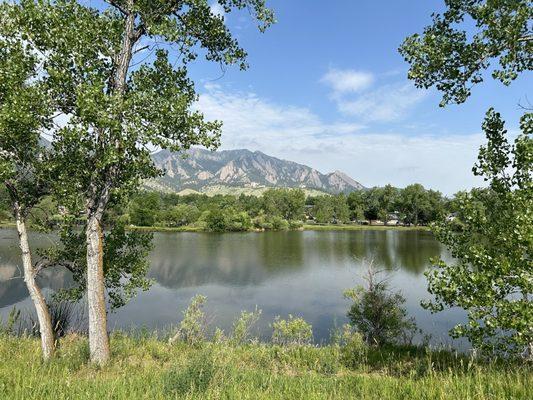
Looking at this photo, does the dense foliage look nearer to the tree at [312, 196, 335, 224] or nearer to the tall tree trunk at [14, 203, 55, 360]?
the tree at [312, 196, 335, 224]

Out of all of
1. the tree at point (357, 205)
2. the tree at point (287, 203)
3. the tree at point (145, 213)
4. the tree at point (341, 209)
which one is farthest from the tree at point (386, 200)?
the tree at point (145, 213)

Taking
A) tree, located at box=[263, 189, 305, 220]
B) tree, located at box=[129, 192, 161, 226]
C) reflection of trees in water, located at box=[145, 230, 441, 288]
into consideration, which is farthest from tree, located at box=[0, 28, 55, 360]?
tree, located at box=[263, 189, 305, 220]

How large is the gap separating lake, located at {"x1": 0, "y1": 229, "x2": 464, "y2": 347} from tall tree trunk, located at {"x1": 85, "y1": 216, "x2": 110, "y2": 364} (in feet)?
13.3

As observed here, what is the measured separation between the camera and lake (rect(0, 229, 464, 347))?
2940cm

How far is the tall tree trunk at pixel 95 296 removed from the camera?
32.7 feet

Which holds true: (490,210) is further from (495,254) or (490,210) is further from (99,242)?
(99,242)

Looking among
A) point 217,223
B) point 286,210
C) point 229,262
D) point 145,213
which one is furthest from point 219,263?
point 286,210

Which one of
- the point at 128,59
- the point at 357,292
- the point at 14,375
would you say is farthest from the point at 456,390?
the point at 357,292

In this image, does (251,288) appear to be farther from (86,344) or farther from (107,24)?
(107,24)

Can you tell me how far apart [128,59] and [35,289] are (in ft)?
24.5

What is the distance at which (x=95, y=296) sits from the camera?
10000mm

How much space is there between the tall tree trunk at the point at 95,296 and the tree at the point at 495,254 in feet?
28.2

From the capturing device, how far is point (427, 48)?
8.15m

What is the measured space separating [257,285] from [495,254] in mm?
37955
